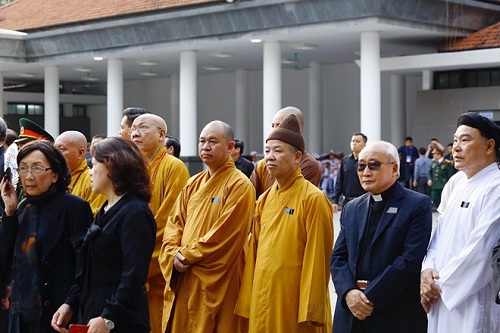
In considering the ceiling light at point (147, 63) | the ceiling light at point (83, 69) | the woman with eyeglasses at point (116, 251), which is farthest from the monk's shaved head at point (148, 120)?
the ceiling light at point (83, 69)

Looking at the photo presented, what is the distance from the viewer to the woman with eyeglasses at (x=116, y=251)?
5062 mm

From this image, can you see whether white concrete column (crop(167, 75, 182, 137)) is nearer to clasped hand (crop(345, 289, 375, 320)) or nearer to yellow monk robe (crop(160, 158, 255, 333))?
yellow monk robe (crop(160, 158, 255, 333))

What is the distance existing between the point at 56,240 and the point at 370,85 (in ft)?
62.0

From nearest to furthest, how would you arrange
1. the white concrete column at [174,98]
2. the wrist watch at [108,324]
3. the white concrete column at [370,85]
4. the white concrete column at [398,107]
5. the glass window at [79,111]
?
1. the wrist watch at [108,324]
2. the white concrete column at [370,85]
3. the white concrete column at [398,107]
4. the white concrete column at [174,98]
5. the glass window at [79,111]

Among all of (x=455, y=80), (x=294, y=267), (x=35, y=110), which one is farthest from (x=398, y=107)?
(x=294, y=267)

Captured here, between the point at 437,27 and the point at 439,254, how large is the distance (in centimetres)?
1889

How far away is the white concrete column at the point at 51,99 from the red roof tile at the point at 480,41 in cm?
1482

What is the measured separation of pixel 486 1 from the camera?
24.6 m

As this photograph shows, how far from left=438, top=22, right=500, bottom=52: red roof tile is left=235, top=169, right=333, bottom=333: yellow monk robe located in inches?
690

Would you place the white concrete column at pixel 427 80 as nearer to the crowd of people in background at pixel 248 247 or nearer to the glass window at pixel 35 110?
the crowd of people in background at pixel 248 247

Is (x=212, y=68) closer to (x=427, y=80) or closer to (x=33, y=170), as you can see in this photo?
(x=427, y=80)

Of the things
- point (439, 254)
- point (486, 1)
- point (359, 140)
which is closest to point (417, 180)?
point (486, 1)

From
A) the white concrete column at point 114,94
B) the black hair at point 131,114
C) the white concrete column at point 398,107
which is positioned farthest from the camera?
the white concrete column at point 114,94

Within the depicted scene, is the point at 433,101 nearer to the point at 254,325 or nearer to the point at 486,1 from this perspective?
the point at 486,1
